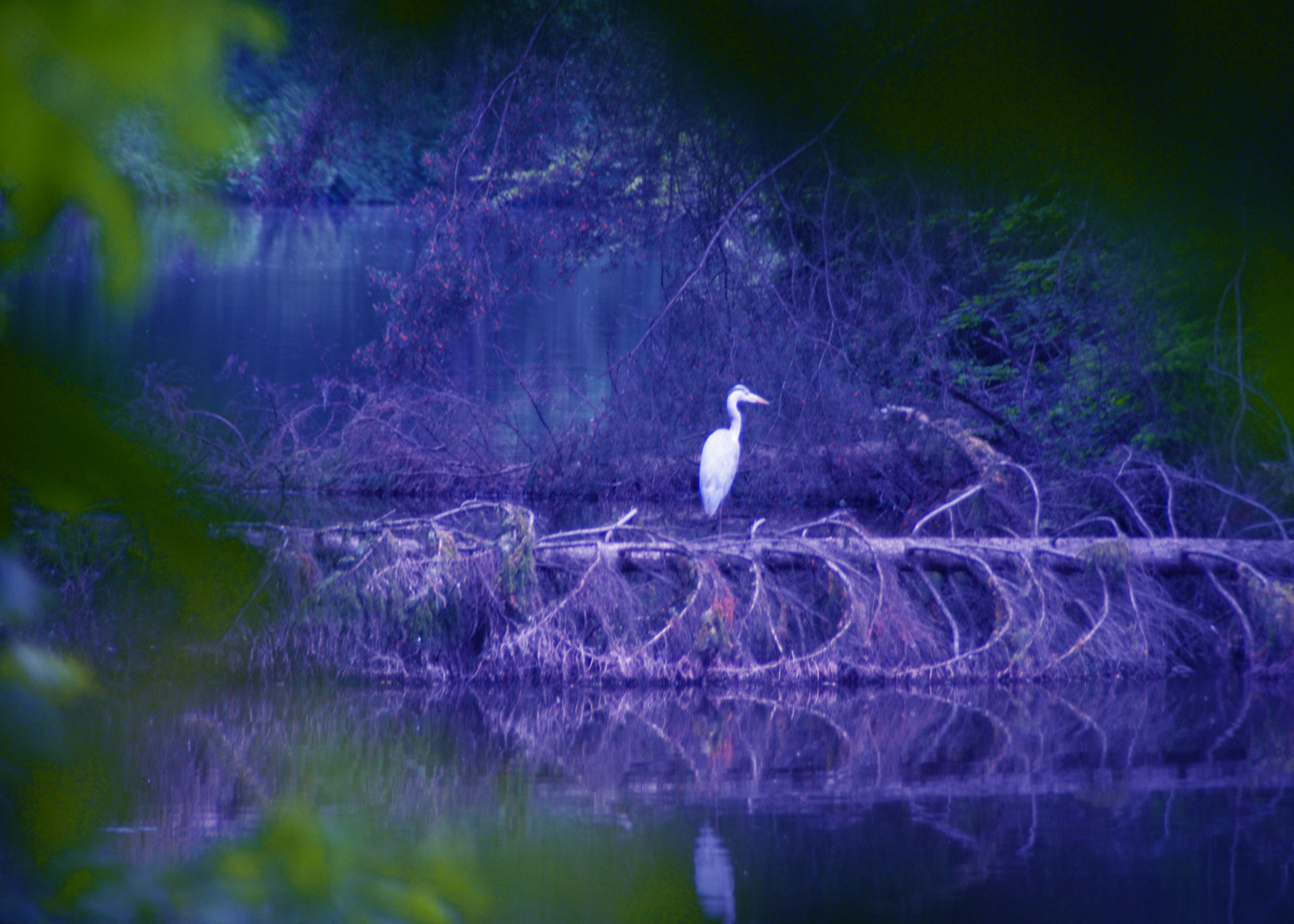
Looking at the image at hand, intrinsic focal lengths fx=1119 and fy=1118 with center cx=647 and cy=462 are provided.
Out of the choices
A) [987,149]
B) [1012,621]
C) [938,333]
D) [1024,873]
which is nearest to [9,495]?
[987,149]

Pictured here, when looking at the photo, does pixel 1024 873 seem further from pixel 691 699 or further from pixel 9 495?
pixel 9 495

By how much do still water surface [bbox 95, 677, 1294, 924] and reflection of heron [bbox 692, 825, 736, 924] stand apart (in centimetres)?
1

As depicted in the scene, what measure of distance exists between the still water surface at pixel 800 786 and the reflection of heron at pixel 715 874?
1 centimetres

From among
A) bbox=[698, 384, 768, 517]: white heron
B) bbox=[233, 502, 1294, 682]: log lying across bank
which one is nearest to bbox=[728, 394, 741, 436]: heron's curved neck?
bbox=[698, 384, 768, 517]: white heron

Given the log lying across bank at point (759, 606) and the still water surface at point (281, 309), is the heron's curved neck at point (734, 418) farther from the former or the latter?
the log lying across bank at point (759, 606)

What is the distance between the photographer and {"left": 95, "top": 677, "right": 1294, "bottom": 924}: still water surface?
3.11 meters

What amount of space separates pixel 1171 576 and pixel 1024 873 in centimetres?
371

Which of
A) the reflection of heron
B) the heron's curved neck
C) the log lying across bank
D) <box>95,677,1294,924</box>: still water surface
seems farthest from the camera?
the heron's curved neck

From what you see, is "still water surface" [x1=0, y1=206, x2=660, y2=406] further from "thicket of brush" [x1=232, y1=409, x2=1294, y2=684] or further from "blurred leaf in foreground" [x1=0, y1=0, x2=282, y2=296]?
"thicket of brush" [x1=232, y1=409, x2=1294, y2=684]

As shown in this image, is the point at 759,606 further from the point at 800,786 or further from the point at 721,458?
the point at 721,458

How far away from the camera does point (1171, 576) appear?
647 cm

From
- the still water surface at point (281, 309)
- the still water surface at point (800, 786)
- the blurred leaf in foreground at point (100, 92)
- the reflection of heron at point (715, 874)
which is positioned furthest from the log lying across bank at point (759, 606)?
the blurred leaf in foreground at point (100, 92)

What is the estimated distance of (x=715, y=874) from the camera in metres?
3.08

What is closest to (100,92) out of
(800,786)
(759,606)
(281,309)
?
(800,786)
